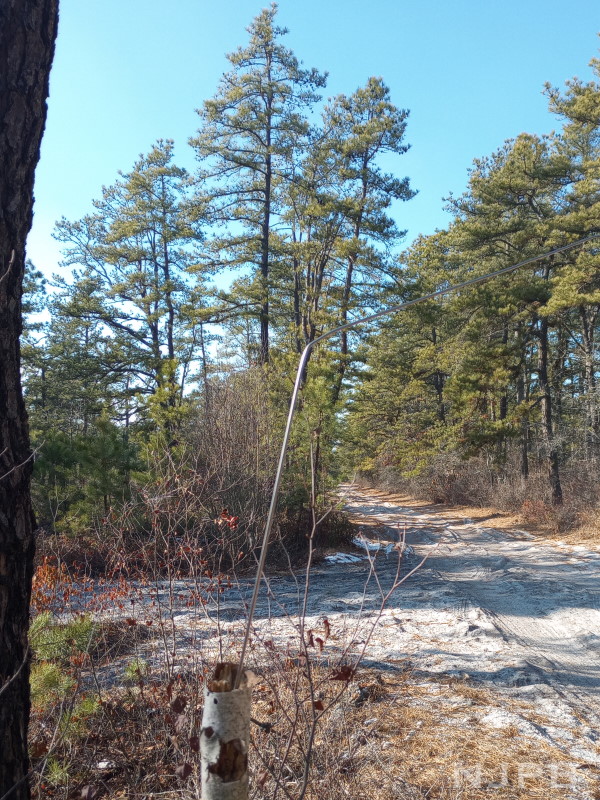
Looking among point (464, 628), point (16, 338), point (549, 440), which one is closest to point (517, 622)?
point (464, 628)

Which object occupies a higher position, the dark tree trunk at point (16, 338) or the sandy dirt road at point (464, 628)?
the dark tree trunk at point (16, 338)

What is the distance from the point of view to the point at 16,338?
6.91 feet

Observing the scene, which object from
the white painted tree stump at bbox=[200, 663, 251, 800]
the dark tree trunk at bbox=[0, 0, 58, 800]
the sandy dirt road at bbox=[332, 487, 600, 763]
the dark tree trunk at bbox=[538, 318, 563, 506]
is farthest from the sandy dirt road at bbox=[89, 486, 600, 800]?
the dark tree trunk at bbox=[538, 318, 563, 506]

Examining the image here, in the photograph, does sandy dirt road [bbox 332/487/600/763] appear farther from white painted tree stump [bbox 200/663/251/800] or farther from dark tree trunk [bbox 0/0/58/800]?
dark tree trunk [bbox 0/0/58/800]

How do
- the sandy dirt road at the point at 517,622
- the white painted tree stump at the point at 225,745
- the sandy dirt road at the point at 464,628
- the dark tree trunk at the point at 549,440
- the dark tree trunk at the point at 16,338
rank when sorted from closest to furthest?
1. the white painted tree stump at the point at 225,745
2. the dark tree trunk at the point at 16,338
3. the sandy dirt road at the point at 464,628
4. the sandy dirt road at the point at 517,622
5. the dark tree trunk at the point at 549,440

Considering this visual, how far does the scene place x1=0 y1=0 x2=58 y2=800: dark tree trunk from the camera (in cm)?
195

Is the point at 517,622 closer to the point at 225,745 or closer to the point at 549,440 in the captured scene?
the point at 225,745

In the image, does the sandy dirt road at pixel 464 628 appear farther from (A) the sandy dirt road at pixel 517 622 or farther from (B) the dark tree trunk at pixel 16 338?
(B) the dark tree trunk at pixel 16 338

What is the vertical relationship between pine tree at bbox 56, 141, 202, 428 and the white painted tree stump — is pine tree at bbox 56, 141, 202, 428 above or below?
above

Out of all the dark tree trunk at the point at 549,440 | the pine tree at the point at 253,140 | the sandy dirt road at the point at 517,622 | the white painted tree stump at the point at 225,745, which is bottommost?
the sandy dirt road at the point at 517,622

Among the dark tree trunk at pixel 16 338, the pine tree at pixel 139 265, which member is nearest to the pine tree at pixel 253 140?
the pine tree at pixel 139 265

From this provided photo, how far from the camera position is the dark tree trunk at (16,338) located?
6.40ft

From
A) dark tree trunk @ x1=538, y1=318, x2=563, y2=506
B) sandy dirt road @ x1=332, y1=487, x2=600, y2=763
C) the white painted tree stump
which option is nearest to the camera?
the white painted tree stump

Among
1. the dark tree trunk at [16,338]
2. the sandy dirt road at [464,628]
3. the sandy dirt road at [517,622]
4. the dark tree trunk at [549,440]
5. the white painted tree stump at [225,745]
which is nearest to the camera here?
the white painted tree stump at [225,745]
